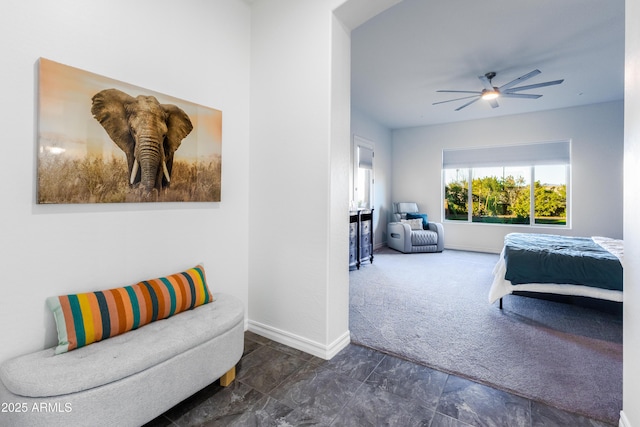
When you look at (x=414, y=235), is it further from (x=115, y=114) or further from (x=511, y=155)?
(x=115, y=114)

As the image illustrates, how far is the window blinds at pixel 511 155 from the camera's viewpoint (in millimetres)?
5629

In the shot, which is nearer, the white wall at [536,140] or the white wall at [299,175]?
the white wall at [299,175]

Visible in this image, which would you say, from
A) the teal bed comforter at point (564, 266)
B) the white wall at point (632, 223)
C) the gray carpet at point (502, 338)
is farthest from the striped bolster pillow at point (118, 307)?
the teal bed comforter at point (564, 266)

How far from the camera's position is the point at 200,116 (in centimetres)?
214

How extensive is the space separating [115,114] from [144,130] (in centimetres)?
17

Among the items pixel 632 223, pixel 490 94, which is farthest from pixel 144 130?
pixel 490 94

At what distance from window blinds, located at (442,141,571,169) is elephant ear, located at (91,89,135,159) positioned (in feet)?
21.5

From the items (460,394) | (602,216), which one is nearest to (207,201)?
(460,394)

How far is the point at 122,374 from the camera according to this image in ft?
4.11

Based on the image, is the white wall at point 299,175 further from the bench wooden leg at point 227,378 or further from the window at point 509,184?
the window at point 509,184

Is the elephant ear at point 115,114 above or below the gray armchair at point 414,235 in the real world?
above

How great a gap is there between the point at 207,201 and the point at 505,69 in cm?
438

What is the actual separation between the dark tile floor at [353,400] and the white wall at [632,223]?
353mm

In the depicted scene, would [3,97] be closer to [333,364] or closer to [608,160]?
[333,364]
